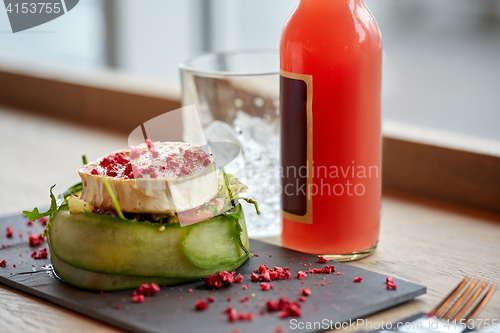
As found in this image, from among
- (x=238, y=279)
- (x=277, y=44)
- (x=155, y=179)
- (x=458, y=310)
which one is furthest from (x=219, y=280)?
(x=277, y=44)

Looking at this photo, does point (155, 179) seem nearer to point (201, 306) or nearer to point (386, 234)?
point (201, 306)

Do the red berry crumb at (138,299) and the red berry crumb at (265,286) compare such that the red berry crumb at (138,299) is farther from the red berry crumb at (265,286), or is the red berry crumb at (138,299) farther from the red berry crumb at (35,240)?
the red berry crumb at (35,240)

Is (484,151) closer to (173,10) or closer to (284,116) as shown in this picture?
(284,116)

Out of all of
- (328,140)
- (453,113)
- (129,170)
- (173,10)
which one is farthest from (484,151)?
(453,113)

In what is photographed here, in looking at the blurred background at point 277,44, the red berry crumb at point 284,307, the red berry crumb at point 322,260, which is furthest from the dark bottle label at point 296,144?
the blurred background at point 277,44

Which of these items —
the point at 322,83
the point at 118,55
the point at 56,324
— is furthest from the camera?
the point at 118,55

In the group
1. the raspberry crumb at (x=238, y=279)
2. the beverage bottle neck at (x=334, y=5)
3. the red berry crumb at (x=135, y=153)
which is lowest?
the raspberry crumb at (x=238, y=279)
